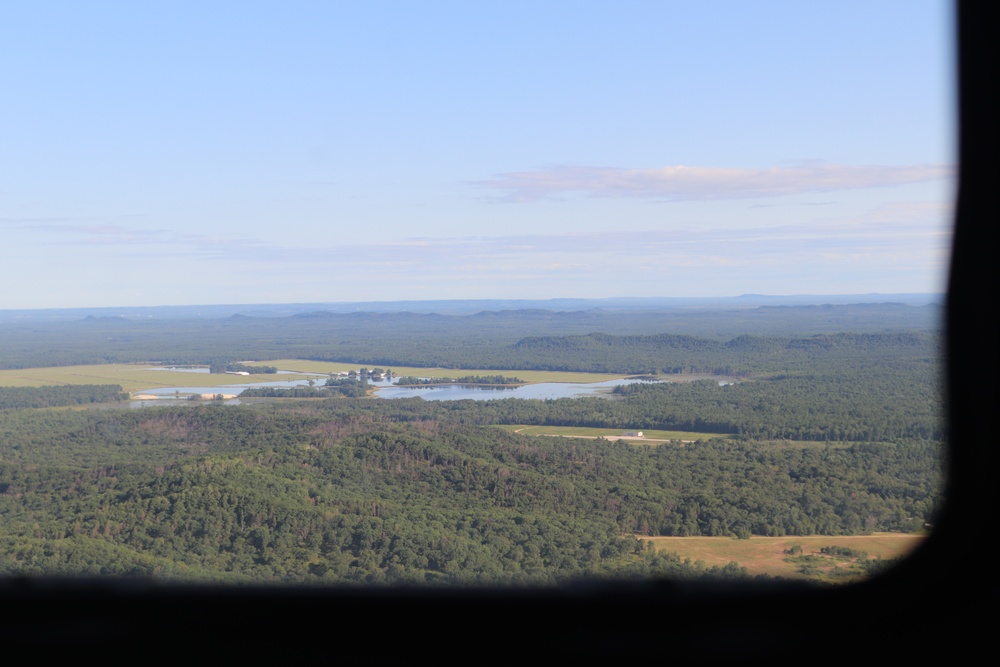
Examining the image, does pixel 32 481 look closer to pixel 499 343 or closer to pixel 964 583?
pixel 964 583

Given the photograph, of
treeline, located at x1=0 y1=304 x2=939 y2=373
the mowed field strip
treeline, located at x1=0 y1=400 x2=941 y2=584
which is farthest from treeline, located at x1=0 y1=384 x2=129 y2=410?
treeline, located at x1=0 y1=304 x2=939 y2=373

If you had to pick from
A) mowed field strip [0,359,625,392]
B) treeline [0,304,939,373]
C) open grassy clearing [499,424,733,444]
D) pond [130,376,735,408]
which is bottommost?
open grassy clearing [499,424,733,444]

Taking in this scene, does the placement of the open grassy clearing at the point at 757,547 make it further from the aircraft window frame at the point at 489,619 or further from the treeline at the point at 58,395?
the treeline at the point at 58,395

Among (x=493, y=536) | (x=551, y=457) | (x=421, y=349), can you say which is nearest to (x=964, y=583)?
(x=493, y=536)

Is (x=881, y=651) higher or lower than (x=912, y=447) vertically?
higher

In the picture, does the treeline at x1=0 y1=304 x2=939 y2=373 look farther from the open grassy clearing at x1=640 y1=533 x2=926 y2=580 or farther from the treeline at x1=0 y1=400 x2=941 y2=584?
the open grassy clearing at x1=640 y1=533 x2=926 y2=580

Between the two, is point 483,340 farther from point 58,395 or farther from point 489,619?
point 489,619

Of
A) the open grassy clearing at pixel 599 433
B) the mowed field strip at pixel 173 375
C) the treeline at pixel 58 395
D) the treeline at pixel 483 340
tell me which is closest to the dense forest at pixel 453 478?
the treeline at pixel 58 395
